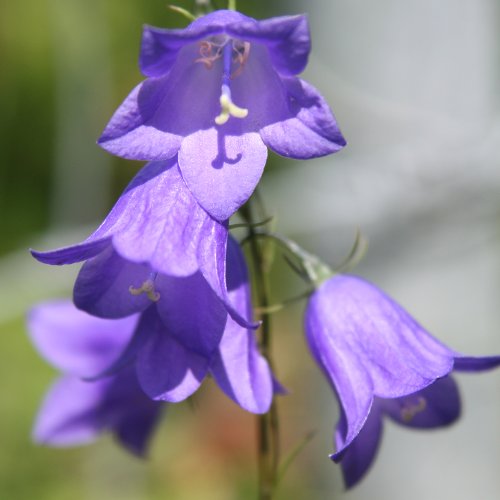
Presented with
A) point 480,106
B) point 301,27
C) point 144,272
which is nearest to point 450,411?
point 144,272

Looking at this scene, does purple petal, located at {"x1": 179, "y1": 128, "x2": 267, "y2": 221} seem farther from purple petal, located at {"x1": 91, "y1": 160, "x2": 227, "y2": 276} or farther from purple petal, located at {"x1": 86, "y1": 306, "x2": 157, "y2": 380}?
purple petal, located at {"x1": 86, "y1": 306, "x2": 157, "y2": 380}

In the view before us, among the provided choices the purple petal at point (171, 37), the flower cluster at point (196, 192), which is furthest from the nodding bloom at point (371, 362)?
the purple petal at point (171, 37)

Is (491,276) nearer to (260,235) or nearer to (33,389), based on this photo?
(33,389)

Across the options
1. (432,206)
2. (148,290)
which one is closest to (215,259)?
(148,290)

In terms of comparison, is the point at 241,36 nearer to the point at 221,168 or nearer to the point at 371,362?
the point at 221,168

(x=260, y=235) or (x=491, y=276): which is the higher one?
(x=260, y=235)

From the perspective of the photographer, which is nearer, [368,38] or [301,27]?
[301,27]
